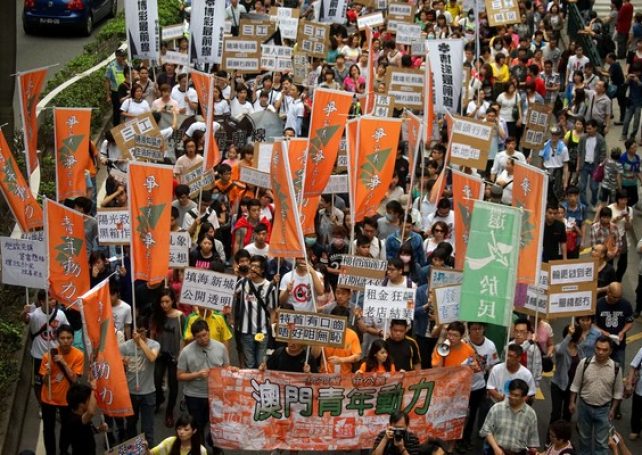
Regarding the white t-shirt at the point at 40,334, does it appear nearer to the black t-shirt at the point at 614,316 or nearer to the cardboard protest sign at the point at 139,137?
the cardboard protest sign at the point at 139,137

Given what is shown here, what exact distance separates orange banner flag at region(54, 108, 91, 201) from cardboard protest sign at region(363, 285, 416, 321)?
482 cm

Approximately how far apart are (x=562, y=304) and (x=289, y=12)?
13129 millimetres

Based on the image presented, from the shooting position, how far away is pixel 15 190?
1552cm

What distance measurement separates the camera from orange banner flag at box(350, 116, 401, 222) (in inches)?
634

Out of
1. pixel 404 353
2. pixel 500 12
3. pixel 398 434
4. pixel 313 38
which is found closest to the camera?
pixel 398 434

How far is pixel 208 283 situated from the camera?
45.6 feet

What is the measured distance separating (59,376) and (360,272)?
3141mm

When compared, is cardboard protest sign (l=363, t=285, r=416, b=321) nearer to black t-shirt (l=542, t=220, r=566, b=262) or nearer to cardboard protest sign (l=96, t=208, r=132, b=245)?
cardboard protest sign (l=96, t=208, r=132, b=245)

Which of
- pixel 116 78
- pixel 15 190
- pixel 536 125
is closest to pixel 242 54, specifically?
pixel 116 78

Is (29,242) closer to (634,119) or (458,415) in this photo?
(458,415)

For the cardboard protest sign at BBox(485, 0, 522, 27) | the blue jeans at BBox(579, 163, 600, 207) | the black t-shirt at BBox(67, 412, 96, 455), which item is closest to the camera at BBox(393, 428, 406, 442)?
the black t-shirt at BBox(67, 412, 96, 455)

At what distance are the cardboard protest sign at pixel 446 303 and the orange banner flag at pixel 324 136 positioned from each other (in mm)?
3211

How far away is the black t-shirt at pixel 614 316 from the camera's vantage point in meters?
14.5

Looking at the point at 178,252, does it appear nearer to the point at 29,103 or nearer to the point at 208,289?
the point at 208,289
